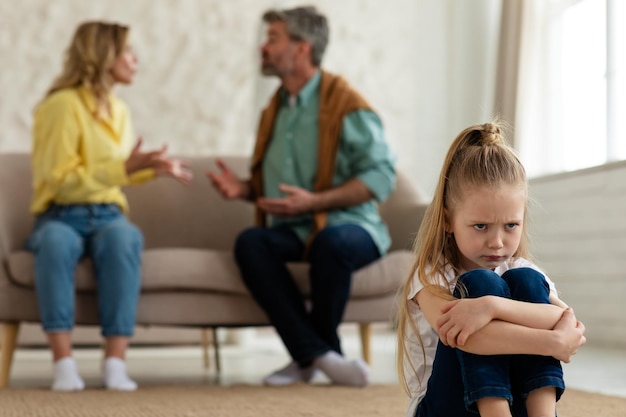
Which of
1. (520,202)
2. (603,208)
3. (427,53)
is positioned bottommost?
(603,208)

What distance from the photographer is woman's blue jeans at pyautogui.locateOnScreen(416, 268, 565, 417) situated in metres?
1.15

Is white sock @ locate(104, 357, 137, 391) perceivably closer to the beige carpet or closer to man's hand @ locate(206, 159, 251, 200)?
the beige carpet

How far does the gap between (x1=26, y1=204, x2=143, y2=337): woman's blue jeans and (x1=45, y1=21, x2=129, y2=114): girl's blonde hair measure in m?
0.46

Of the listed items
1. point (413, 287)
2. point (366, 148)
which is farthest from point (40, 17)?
point (413, 287)

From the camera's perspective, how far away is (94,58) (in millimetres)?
2816

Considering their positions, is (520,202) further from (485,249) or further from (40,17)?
(40,17)

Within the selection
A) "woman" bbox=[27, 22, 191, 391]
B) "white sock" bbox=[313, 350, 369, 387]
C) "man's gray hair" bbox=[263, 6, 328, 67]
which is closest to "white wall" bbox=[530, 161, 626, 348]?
"man's gray hair" bbox=[263, 6, 328, 67]

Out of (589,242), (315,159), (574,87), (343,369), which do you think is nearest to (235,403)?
(343,369)

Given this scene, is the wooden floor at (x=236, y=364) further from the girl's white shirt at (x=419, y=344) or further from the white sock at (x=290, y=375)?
the girl's white shirt at (x=419, y=344)

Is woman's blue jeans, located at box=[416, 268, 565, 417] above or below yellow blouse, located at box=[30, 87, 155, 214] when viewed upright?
below

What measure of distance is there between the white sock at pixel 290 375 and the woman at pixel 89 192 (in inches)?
15.7

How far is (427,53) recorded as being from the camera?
538 cm

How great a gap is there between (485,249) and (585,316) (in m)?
3.08

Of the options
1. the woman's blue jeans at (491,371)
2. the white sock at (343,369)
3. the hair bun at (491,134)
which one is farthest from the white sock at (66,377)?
the hair bun at (491,134)
